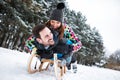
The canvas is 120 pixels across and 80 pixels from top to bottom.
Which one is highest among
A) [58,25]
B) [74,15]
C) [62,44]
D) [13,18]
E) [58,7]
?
[74,15]

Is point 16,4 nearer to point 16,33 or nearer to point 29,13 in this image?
point 29,13

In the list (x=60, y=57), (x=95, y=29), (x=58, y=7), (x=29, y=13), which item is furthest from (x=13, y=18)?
(x=95, y=29)

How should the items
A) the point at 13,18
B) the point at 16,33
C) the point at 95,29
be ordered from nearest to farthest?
the point at 13,18 < the point at 16,33 < the point at 95,29

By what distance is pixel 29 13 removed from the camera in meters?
15.7

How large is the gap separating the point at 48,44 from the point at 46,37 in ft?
0.40

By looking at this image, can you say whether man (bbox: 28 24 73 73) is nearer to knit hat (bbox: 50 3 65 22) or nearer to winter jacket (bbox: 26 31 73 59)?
winter jacket (bbox: 26 31 73 59)

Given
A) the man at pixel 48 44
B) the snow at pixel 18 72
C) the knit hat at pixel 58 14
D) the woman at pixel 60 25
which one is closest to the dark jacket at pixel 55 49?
the man at pixel 48 44

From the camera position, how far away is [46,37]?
277cm

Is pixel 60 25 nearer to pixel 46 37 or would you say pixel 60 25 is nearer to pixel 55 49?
pixel 55 49

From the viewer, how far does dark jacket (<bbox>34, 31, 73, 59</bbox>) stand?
2.92 m

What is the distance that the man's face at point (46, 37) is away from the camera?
2.73 metres

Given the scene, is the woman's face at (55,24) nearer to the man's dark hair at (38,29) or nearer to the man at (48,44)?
the man at (48,44)

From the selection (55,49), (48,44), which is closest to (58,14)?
(55,49)

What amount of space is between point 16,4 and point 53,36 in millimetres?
11323
